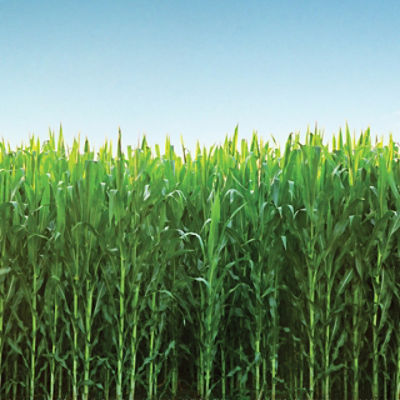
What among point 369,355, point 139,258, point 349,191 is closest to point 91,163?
point 139,258

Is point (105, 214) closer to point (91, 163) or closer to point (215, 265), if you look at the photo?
point (91, 163)

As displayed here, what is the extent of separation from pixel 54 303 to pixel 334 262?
2.47 m

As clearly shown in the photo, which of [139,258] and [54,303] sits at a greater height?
[139,258]

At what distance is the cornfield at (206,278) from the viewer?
440 cm

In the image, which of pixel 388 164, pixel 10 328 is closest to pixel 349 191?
pixel 388 164

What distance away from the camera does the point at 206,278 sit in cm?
441

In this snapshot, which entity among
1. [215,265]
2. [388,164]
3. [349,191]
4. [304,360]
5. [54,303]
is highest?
[388,164]

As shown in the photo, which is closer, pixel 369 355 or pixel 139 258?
pixel 139 258

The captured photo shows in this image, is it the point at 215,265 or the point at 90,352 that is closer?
the point at 215,265

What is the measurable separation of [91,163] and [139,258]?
35.5 inches

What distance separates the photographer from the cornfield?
440 centimetres

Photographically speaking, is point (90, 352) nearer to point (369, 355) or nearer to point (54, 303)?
point (54, 303)

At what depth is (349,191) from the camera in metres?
4.64

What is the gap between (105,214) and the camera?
4.44 m
